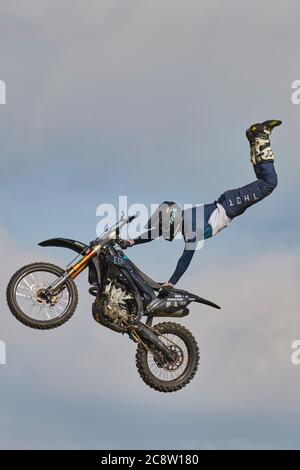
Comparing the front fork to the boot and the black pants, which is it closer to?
the black pants

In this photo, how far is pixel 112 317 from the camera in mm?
24078

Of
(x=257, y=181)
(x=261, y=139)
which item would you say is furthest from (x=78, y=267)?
(x=261, y=139)

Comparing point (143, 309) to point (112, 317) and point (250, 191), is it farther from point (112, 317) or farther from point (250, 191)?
point (250, 191)

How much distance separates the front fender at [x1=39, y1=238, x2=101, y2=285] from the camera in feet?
79.4

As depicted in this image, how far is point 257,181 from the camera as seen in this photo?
26484mm

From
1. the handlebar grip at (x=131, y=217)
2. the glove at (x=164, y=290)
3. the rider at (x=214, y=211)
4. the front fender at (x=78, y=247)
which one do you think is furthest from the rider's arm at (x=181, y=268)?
the front fender at (x=78, y=247)

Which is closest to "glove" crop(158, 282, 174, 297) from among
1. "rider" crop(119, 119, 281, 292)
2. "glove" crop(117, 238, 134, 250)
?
"rider" crop(119, 119, 281, 292)

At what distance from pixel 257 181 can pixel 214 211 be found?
1.44 metres

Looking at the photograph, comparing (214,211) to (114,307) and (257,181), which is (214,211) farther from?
(114,307)

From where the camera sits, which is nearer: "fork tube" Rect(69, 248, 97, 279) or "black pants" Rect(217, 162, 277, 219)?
"fork tube" Rect(69, 248, 97, 279)

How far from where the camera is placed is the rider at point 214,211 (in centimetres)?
2508

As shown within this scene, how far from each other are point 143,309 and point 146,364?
1.38 metres

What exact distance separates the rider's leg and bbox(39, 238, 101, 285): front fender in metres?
4.11

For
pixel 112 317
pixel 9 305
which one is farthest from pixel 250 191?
pixel 9 305
